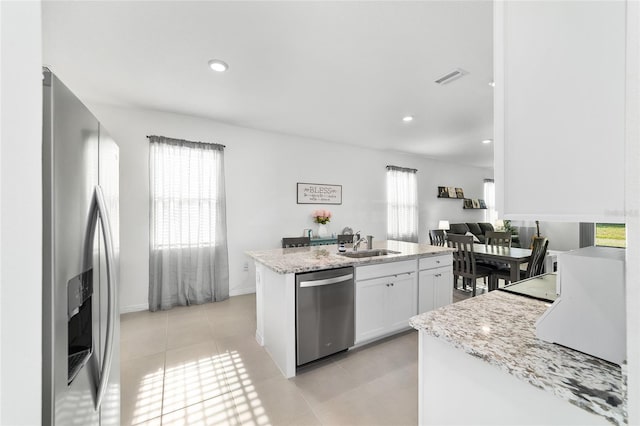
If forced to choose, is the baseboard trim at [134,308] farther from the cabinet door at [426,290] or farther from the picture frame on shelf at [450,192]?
the picture frame on shelf at [450,192]

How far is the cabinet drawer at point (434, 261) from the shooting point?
284 centimetres

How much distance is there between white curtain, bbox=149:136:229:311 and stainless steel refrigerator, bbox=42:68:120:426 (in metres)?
2.62

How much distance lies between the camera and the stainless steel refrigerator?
2.25 feet

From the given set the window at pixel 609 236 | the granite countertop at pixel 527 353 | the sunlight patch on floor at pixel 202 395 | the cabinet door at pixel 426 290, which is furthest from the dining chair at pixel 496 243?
the sunlight patch on floor at pixel 202 395

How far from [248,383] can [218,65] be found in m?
2.82

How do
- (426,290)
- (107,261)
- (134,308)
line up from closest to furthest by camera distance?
(107,261), (426,290), (134,308)

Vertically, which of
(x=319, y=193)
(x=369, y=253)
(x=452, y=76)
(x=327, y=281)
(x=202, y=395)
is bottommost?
(x=202, y=395)

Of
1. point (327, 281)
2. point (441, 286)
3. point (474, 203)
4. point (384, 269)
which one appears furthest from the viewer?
point (474, 203)

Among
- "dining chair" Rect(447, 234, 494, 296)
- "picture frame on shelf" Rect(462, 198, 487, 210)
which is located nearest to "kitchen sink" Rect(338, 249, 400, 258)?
"dining chair" Rect(447, 234, 494, 296)

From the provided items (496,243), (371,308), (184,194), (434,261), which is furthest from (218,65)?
(496,243)

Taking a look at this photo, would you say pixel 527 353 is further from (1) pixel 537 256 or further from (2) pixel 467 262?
(2) pixel 467 262

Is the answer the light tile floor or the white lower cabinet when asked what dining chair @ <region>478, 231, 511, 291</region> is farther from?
the light tile floor

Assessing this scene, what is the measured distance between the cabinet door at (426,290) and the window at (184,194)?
117 inches

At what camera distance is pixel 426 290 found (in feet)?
9.43
